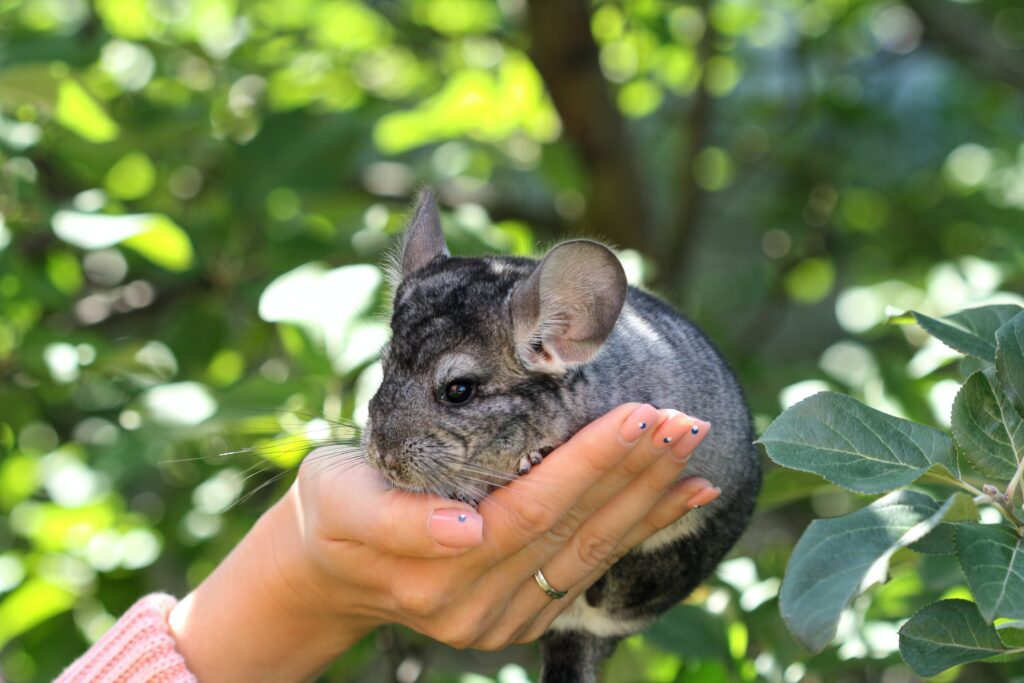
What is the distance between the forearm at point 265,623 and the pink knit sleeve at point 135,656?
0.04 meters

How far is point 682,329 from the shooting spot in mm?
1848

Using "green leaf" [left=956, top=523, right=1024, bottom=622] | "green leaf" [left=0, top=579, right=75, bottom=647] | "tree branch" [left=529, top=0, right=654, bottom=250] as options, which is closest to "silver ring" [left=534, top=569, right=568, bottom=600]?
"green leaf" [left=956, top=523, right=1024, bottom=622]

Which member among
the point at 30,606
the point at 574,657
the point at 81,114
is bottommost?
the point at 30,606

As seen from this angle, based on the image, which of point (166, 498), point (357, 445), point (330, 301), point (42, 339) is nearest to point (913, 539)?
point (357, 445)

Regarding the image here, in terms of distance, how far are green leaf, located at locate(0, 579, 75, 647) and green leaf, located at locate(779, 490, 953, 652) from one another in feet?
5.80

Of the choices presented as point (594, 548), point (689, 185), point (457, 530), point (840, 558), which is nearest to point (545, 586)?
point (594, 548)

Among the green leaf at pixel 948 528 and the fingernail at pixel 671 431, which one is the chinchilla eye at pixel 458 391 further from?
the green leaf at pixel 948 528

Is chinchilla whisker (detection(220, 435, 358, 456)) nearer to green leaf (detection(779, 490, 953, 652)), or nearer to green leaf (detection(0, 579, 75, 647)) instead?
green leaf (detection(0, 579, 75, 647))

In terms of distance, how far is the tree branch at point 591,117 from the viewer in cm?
275

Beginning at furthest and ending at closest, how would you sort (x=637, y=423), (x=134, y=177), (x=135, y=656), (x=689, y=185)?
(x=689, y=185), (x=134, y=177), (x=135, y=656), (x=637, y=423)

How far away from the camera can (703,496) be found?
154cm

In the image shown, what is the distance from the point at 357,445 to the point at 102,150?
1.05 m

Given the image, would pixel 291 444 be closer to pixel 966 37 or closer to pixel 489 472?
pixel 489 472

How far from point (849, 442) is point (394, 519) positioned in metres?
0.63
